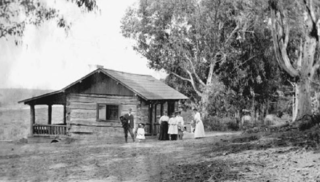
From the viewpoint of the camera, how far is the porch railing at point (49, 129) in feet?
92.1

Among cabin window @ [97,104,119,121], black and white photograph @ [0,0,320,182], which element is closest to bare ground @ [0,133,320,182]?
black and white photograph @ [0,0,320,182]

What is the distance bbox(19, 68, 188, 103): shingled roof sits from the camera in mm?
26516

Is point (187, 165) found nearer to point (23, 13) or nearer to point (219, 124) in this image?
point (23, 13)

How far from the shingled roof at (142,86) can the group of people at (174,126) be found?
9.97ft

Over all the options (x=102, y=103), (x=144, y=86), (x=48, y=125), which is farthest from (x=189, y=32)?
(x=48, y=125)

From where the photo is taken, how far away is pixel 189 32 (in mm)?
41531

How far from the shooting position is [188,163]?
1235cm

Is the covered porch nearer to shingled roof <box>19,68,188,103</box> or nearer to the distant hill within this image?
shingled roof <box>19,68,188,103</box>

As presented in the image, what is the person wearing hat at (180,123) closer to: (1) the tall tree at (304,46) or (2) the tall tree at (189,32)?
(1) the tall tree at (304,46)

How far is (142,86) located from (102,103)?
9.70ft

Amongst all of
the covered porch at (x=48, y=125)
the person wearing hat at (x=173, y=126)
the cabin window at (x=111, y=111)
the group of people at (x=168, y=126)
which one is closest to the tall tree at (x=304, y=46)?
the group of people at (x=168, y=126)

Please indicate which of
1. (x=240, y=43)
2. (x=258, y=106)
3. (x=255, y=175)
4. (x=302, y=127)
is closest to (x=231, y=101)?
(x=240, y=43)

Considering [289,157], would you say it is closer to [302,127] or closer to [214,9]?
[302,127]

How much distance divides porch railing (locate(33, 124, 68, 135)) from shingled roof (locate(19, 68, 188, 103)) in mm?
1997
